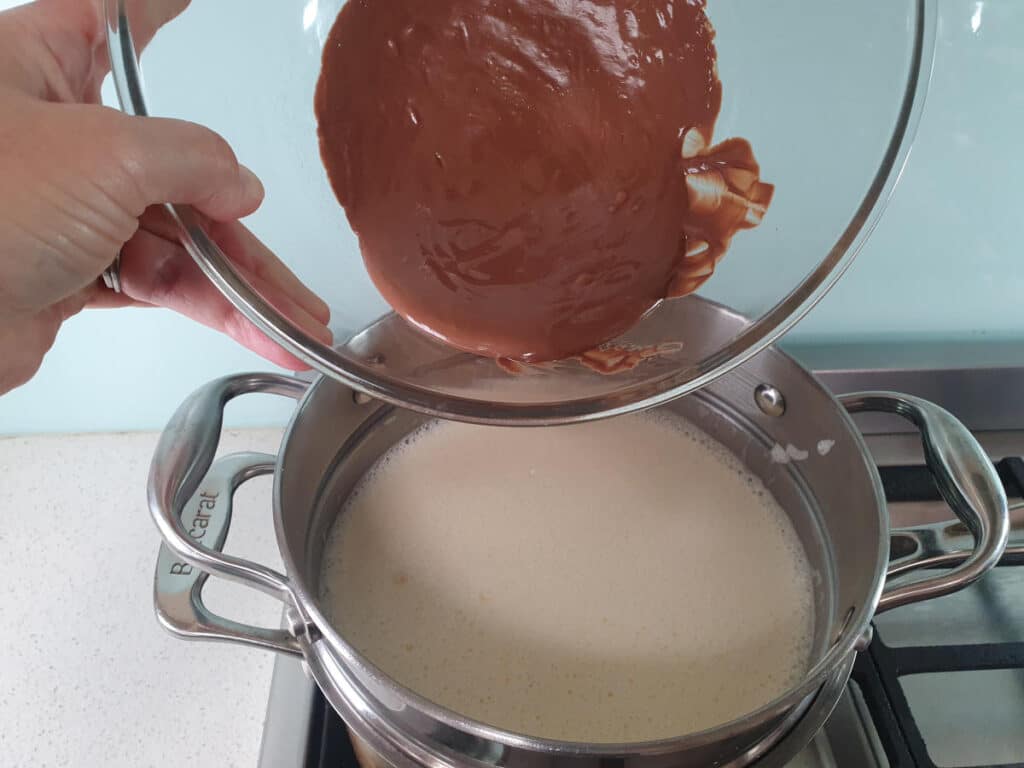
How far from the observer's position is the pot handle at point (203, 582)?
547mm

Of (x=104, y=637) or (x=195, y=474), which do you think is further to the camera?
(x=104, y=637)

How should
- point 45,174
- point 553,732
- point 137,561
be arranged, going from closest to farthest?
point 45,174 → point 553,732 → point 137,561

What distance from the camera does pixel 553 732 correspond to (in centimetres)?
60

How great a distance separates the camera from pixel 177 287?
711mm

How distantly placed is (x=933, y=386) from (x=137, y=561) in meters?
0.86

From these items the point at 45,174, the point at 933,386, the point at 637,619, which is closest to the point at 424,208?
the point at 45,174

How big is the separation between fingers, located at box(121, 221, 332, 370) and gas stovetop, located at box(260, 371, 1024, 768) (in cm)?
29

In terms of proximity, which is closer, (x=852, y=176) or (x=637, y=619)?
(x=852, y=176)

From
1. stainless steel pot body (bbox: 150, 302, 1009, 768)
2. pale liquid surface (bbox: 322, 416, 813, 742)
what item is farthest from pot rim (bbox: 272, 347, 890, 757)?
pale liquid surface (bbox: 322, 416, 813, 742)

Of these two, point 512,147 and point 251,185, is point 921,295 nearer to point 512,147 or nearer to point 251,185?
point 512,147

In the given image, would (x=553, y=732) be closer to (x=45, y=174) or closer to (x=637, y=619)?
(x=637, y=619)

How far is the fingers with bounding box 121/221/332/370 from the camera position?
2.27ft

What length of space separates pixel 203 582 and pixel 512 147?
14.5 inches

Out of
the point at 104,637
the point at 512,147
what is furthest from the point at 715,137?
the point at 104,637
